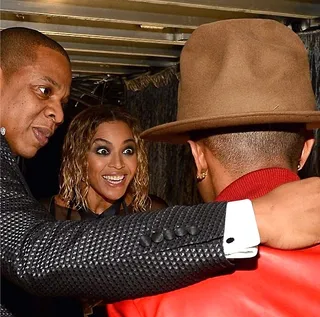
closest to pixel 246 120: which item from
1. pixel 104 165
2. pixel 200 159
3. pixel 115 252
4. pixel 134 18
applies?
pixel 200 159

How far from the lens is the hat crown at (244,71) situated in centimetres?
148

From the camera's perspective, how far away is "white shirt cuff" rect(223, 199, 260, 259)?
1231mm


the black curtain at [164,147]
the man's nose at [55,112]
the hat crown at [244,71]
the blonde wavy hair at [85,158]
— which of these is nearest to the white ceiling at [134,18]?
the black curtain at [164,147]

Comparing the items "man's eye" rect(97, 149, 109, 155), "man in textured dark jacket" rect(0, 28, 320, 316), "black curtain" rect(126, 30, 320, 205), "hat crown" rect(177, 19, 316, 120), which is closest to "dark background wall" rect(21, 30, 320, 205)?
"black curtain" rect(126, 30, 320, 205)

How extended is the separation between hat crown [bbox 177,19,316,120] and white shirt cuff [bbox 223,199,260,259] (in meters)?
0.27

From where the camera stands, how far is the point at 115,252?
130 cm

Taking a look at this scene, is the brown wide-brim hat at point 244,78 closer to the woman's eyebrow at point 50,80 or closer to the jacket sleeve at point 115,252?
the jacket sleeve at point 115,252

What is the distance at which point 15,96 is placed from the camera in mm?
2443

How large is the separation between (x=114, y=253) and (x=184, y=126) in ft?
1.24

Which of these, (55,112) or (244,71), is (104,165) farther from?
(244,71)

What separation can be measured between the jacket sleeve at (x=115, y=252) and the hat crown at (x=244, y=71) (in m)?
0.30

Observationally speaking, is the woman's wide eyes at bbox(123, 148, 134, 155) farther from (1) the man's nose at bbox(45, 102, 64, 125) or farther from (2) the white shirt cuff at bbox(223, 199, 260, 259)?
(2) the white shirt cuff at bbox(223, 199, 260, 259)

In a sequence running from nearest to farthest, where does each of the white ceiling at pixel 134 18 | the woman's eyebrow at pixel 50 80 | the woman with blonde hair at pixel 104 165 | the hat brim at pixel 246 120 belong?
1. the hat brim at pixel 246 120
2. the woman's eyebrow at pixel 50 80
3. the woman with blonde hair at pixel 104 165
4. the white ceiling at pixel 134 18

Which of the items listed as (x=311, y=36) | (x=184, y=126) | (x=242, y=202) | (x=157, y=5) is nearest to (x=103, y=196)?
(x=157, y=5)
